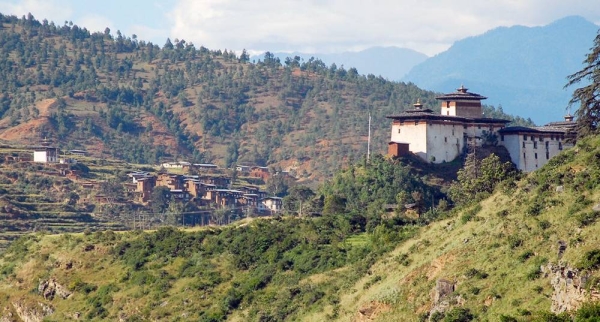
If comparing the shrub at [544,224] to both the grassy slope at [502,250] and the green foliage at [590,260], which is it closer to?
the grassy slope at [502,250]

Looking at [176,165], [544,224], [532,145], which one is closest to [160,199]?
[176,165]

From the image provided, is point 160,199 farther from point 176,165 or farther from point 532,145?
point 532,145

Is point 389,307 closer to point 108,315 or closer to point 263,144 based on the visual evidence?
point 108,315

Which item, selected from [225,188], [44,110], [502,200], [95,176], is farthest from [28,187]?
[502,200]

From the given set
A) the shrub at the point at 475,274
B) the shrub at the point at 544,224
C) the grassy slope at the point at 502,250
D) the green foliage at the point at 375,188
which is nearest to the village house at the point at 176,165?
the green foliage at the point at 375,188

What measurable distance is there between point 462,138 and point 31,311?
33.4m

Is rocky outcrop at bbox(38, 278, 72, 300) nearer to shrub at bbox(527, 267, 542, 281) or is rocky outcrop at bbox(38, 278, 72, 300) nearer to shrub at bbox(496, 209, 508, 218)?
shrub at bbox(496, 209, 508, 218)

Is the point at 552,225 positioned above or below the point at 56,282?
above

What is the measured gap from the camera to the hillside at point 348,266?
1535 inches

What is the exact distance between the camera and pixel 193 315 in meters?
61.4

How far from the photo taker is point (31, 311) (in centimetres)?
6994

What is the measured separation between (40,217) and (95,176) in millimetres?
25887

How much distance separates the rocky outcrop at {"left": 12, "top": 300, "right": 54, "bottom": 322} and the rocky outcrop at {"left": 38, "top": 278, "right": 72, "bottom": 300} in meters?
0.94

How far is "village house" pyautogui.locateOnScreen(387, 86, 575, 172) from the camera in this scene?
86312 mm
